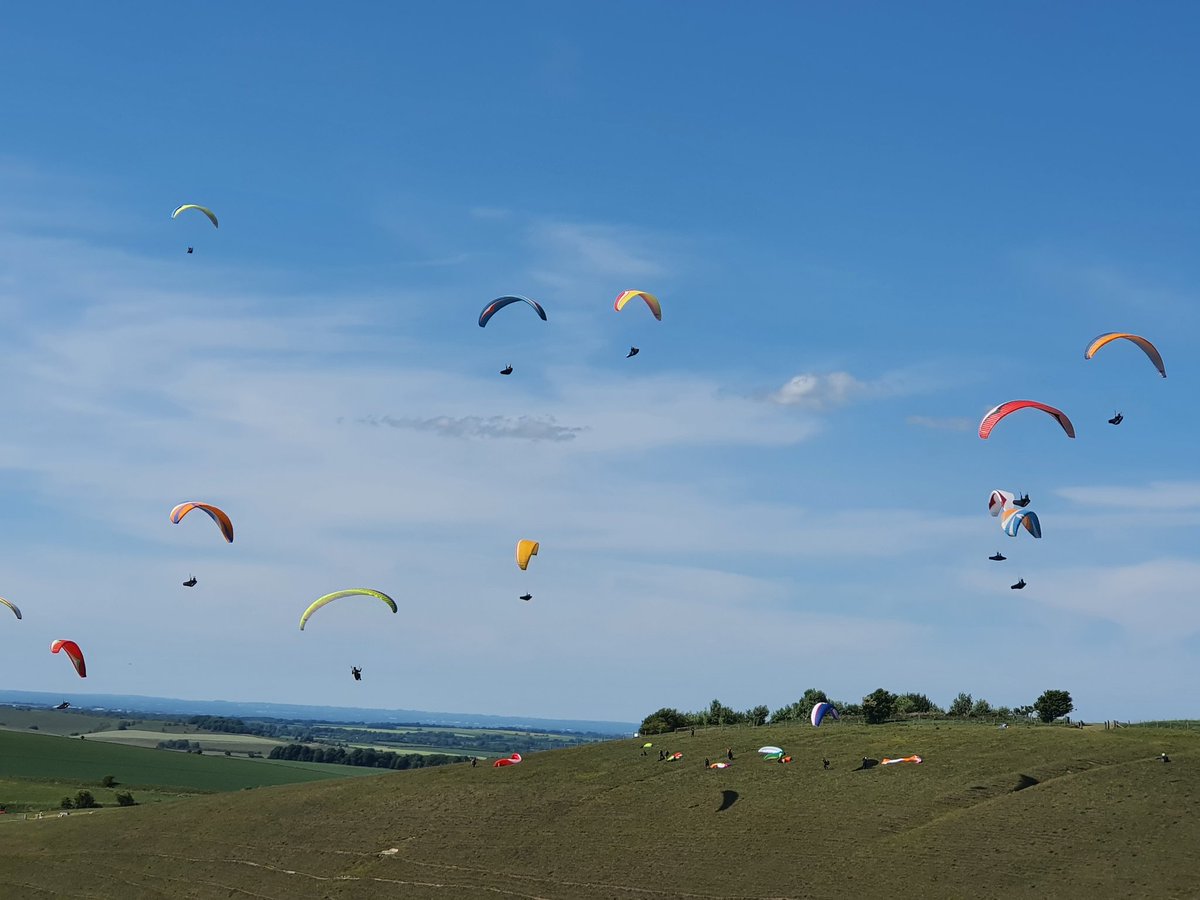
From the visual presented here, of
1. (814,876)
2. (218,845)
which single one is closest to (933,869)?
(814,876)

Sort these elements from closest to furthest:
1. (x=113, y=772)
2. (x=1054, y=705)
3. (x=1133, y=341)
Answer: (x=1133, y=341)
(x=1054, y=705)
(x=113, y=772)

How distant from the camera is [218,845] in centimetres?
7525

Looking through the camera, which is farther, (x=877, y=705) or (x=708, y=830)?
(x=877, y=705)

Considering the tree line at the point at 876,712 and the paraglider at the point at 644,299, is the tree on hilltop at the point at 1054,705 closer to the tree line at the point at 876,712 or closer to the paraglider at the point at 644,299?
the tree line at the point at 876,712

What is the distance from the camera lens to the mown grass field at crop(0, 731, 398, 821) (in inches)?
4429

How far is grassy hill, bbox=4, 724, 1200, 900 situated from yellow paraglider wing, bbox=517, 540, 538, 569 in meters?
16.6

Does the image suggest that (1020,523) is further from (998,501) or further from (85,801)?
(85,801)

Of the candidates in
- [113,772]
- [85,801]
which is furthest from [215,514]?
[113,772]

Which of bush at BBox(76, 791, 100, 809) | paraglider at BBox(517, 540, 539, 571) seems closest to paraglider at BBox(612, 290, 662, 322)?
paraglider at BBox(517, 540, 539, 571)

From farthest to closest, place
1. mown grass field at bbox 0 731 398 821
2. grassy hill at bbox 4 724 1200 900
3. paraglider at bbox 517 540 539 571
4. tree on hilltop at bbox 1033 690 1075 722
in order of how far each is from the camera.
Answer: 1. mown grass field at bbox 0 731 398 821
2. tree on hilltop at bbox 1033 690 1075 722
3. paraglider at bbox 517 540 539 571
4. grassy hill at bbox 4 724 1200 900

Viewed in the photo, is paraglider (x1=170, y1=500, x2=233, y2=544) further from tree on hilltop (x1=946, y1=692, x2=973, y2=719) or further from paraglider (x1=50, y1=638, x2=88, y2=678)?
tree on hilltop (x1=946, y1=692, x2=973, y2=719)

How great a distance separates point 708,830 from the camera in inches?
2650

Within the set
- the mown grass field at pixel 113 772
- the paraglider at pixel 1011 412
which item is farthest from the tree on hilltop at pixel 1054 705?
the mown grass field at pixel 113 772

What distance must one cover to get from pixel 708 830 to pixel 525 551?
19764 mm
